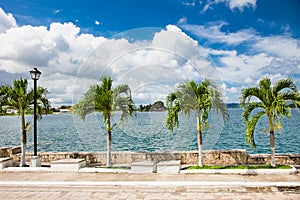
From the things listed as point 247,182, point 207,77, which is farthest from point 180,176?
point 207,77

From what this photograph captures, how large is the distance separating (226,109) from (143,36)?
5.32 meters

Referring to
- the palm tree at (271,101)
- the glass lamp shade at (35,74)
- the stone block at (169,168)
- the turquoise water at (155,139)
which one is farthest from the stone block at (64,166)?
the palm tree at (271,101)

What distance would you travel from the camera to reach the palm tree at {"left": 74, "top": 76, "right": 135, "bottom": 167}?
1258 centimetres

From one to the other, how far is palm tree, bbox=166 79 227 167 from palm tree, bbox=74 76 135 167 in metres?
1.99

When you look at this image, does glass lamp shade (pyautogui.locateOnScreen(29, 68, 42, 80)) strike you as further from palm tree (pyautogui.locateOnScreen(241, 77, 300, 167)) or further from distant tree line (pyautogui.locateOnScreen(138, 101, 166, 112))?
palm tree (pyautogui.locateOnScreen(241, 77, 300, 167))

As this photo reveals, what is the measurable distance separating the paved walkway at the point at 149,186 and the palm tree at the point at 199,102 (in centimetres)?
237

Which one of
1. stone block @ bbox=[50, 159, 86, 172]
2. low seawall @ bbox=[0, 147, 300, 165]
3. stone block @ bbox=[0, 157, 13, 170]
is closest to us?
stone block @ bbox=[50, 159, 86, 172]

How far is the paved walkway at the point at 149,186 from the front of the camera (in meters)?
8.26

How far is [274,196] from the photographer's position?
790 centimetres

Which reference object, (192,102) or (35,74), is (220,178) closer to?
(192,102)

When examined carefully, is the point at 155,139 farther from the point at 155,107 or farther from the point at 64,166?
the point at 64,166

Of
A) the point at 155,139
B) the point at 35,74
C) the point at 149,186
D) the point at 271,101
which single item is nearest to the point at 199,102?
the point at 271,101

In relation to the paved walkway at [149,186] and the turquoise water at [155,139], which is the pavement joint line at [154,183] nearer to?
the paved walkway at [149,186]

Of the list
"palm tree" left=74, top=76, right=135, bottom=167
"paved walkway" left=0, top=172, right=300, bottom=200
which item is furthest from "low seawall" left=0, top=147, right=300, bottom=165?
"paved walkway" left=0, top=172, right=300, bottom=200
